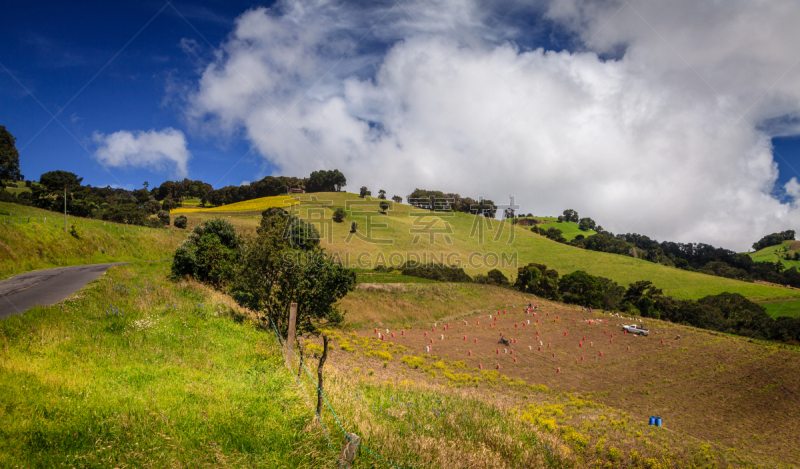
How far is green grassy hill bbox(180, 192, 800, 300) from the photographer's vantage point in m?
70.3

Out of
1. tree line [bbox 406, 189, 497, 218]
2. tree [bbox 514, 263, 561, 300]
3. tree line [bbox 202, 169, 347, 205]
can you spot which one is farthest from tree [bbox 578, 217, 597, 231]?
tree line [bbox 202, 169, 347, 205]

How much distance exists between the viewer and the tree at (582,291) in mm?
59406

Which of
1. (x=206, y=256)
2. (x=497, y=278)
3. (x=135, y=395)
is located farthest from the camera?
(x=497, y=278)

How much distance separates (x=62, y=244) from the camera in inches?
1142

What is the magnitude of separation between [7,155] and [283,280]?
43.9 metres

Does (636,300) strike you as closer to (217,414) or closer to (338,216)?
(338,216)

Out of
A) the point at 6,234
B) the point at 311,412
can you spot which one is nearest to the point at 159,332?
the point at 311,412

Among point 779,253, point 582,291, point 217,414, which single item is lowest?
point 582,291

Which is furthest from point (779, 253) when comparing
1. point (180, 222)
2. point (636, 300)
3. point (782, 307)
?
point (180, 222)

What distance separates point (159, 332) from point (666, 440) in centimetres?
1667

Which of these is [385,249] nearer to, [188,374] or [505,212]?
[188,374]

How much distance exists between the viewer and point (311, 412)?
6168 mm

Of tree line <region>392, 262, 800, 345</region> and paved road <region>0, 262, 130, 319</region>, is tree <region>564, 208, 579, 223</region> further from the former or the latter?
paved road <region>0, 262, 130, 319</region>

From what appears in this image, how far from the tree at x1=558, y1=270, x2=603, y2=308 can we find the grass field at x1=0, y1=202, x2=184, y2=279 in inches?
2405
